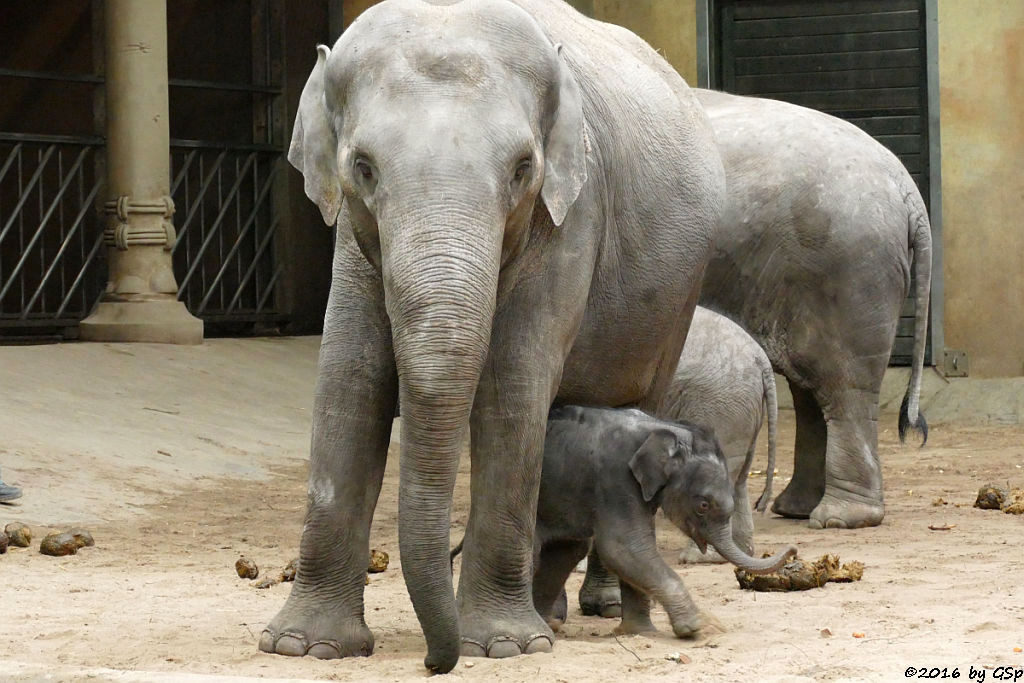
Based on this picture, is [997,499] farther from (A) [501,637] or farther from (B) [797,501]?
(A) [501,637]

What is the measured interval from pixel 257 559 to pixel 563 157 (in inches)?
103

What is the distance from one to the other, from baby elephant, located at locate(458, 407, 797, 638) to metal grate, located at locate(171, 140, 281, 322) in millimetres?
→ 9302

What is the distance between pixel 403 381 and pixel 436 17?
36.1 inches

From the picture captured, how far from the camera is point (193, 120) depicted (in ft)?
48.9

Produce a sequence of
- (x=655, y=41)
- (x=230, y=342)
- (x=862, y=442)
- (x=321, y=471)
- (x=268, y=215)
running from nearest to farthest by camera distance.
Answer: (x=321, y=471) < (x=862, y=442) < (x=230, y=342) < (x=655, y=41) < (x=268, y=215)

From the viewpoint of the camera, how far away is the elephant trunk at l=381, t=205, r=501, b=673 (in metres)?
3.84

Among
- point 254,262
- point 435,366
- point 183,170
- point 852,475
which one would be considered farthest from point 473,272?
point 254,262

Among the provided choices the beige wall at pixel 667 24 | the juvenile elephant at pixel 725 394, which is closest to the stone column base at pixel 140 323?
the beige wall at pixel 667 24

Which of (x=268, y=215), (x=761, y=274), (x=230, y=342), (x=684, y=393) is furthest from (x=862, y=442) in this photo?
(x=268, y=215)

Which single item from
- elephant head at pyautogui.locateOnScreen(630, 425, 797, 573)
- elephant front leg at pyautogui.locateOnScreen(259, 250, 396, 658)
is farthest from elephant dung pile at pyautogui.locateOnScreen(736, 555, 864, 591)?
elephant front leg at pyautogui.locateOnScreen(259, 250, 396, 658)

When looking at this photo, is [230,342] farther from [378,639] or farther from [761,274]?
[378,639]

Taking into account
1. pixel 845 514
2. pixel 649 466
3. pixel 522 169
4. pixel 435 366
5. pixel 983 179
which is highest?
pixel 522 169

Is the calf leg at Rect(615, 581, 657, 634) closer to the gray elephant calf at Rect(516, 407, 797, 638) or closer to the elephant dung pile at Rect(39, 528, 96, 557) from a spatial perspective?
the gray elephant calf at Rect(516, 407, 797, 638)

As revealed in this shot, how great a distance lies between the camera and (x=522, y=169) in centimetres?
416
